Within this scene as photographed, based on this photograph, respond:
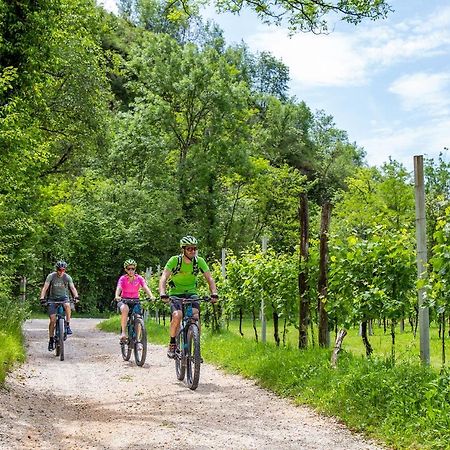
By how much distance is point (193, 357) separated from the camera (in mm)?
8961

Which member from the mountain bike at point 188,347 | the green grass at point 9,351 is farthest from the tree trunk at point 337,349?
the green grass at point 9,351

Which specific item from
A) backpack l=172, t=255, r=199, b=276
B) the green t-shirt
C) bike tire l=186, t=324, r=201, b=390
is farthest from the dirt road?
backpack l=172, t=255, r=199, b=276

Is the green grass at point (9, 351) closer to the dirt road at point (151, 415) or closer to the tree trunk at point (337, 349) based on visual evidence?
the dirt road at point (151, 415)

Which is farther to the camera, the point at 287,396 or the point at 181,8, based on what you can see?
the point at 181,8

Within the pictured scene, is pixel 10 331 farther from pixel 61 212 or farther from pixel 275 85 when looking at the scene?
pixel 275 85

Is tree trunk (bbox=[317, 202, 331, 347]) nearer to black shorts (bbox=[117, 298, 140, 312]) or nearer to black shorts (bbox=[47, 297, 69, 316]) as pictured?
black shorts (bbox=[117, 298, 140, 312])

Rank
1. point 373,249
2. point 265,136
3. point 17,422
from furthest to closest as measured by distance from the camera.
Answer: point 265,136 → point 373,249 → point 17,422

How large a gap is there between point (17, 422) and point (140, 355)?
219 inches

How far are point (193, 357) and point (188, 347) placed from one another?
9.0 inches

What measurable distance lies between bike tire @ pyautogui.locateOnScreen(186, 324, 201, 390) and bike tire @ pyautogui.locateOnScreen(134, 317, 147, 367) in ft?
8.95

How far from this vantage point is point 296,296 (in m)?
11.0

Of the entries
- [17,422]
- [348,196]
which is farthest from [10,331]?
[348,196]

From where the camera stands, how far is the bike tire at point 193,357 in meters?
8.75

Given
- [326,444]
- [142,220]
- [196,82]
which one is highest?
[196,82]
